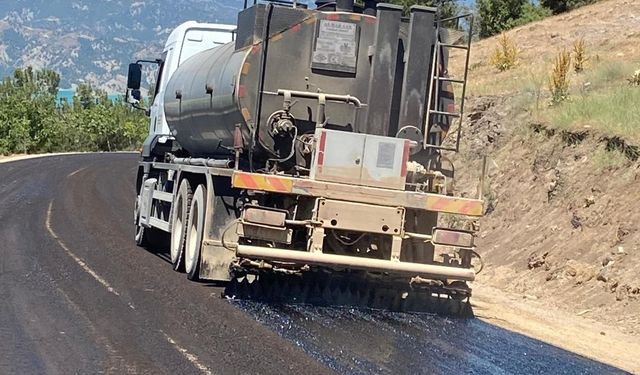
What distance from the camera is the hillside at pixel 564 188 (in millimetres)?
13125

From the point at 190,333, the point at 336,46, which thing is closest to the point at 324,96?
the point at 336,46

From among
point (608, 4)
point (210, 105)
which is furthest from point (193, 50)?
point (608, 4)

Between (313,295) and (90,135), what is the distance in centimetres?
7075

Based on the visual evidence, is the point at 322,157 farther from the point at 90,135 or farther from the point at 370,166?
the point at 90,135

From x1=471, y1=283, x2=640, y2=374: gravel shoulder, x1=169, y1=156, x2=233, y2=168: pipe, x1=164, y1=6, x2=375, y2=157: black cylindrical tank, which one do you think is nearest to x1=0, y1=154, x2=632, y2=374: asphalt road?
x1=471, y1=283, x2=640, y2=374: gravel shoulder

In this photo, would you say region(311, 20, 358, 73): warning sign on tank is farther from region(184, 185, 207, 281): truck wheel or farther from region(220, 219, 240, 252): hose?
region(184, 185, 207, 281): truck wheel

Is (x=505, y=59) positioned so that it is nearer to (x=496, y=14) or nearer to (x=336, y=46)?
(x=496, y=14)

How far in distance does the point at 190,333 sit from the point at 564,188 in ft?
30.5

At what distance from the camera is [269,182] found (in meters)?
10.6

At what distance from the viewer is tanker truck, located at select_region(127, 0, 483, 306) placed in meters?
10.6

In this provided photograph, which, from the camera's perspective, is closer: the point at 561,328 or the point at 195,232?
the point at 561,328

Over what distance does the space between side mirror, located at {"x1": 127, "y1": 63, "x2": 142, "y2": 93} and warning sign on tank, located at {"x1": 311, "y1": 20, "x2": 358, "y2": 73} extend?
22.8 ft

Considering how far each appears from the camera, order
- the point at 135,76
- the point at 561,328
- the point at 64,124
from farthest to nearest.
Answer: the point at 64,124 → the point at 135,76 → the point at 561,328

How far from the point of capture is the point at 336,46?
1130cm
